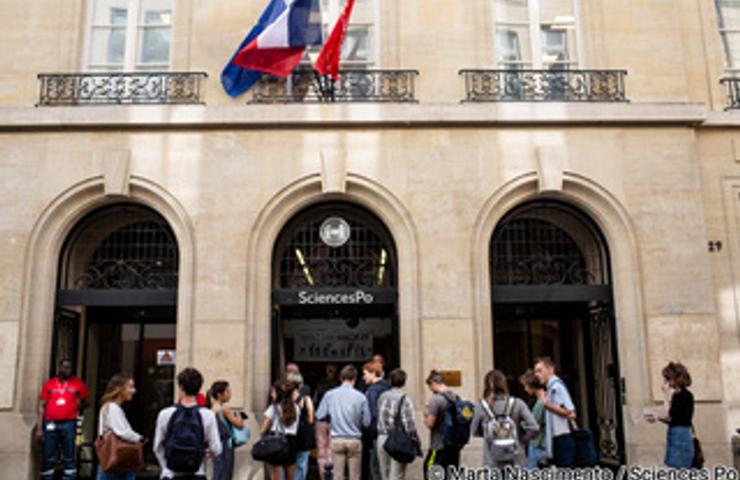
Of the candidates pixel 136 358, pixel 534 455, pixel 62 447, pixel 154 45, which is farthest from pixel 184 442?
pixel 154 45

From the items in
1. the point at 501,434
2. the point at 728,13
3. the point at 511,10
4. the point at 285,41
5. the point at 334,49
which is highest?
the point at 728,13

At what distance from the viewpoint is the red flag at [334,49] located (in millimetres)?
11109

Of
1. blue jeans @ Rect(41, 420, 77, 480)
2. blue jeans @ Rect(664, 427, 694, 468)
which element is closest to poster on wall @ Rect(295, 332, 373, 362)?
blue jeans @ Rect(41, 420, 77, 480)

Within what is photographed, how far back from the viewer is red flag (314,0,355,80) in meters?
11.1

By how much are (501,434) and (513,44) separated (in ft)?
23.8

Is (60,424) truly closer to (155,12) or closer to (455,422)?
(455,422)

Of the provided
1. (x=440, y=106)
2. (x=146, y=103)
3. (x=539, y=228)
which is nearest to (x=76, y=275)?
(x=146, y=103)

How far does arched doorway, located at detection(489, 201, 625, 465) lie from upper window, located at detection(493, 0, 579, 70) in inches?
95.4

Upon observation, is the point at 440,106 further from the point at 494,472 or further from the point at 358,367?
the point at 494,472

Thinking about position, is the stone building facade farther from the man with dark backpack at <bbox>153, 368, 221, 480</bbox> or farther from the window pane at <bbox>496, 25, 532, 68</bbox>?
the man with dark backpack at <bbox>153, 368, 221, 480</bbox>

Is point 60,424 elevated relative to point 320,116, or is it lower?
lower

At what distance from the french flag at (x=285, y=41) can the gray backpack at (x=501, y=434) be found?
6.42 metres

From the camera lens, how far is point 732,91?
12.3 meters

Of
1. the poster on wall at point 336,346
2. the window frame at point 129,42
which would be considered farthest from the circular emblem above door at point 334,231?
the window frame at point 129,42
